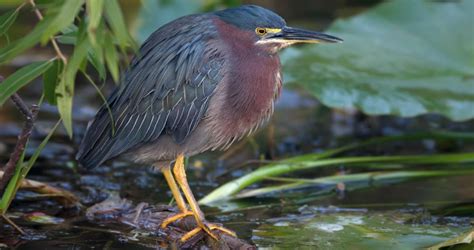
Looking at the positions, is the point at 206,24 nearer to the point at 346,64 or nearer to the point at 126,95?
the point at 126,95

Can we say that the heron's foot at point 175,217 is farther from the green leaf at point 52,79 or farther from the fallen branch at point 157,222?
the green leaf at point 52,79

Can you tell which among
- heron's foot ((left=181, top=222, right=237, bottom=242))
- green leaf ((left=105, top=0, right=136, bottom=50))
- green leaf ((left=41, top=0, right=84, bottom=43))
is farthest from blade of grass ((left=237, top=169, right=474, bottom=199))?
green leaf ((left=41, top=0, right=84, bottom=43))

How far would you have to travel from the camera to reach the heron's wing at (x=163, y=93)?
484 cm

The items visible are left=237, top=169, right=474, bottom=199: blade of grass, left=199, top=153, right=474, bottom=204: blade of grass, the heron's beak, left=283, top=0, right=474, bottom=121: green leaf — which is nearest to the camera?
the heron's beak

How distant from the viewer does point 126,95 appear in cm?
495

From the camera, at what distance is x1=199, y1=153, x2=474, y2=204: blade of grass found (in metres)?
5.64

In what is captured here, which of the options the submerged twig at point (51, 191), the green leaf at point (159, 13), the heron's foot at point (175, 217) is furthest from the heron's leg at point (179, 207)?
the green leaf at point (159, 13)

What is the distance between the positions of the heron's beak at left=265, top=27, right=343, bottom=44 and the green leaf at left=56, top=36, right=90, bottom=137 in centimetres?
140

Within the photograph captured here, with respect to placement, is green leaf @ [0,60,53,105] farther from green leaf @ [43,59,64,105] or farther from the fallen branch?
the fallen branch

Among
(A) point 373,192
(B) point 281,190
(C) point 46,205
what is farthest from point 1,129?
(A) point 373,192

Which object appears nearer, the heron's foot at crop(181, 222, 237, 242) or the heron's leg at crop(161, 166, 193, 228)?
the heron's foot at crop(181, 222, 237, 242)

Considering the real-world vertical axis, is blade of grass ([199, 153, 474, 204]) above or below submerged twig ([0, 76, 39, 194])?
below

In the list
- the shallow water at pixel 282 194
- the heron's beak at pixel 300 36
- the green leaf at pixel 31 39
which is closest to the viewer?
the green leaf at pixel 31 39

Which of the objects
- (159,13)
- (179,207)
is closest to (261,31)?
(179,207)
